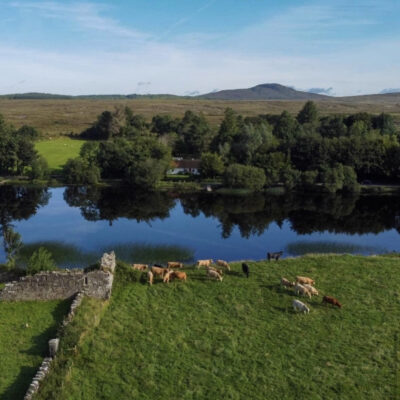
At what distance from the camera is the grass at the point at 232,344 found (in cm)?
1706

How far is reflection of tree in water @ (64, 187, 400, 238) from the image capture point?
57.7 metres

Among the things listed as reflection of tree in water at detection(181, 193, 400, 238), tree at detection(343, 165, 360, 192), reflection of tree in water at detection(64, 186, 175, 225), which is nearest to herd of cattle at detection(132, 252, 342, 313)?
reflection of tree in water at detection(181, 193, 400, 238)

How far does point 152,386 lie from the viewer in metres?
17.1

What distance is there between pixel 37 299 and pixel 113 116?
4622 inches

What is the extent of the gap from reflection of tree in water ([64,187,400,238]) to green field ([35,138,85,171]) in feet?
62.8

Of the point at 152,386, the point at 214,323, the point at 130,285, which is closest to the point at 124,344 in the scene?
the point at 152,386

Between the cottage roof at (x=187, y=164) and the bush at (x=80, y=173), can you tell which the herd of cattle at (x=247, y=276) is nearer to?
the bush at (x=80, y=173)

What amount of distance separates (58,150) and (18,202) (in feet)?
143

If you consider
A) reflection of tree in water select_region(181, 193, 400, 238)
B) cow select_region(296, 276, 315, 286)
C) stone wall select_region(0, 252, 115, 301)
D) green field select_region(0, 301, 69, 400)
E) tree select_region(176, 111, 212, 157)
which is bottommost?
reflection of tree in water select_region(181, 193, 400, 238)

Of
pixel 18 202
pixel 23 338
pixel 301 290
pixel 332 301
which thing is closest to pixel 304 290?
pixel 301 290

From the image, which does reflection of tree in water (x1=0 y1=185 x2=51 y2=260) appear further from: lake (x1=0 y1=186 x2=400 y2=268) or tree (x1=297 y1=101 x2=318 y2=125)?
tree (x1=297 y1=101 x2=318 y2=125)

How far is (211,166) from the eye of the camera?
8381 cm

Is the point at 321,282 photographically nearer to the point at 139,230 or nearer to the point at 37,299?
the point at 37,299

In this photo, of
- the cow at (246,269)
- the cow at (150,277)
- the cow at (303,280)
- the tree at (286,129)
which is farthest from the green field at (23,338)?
the tree at (286,129)
